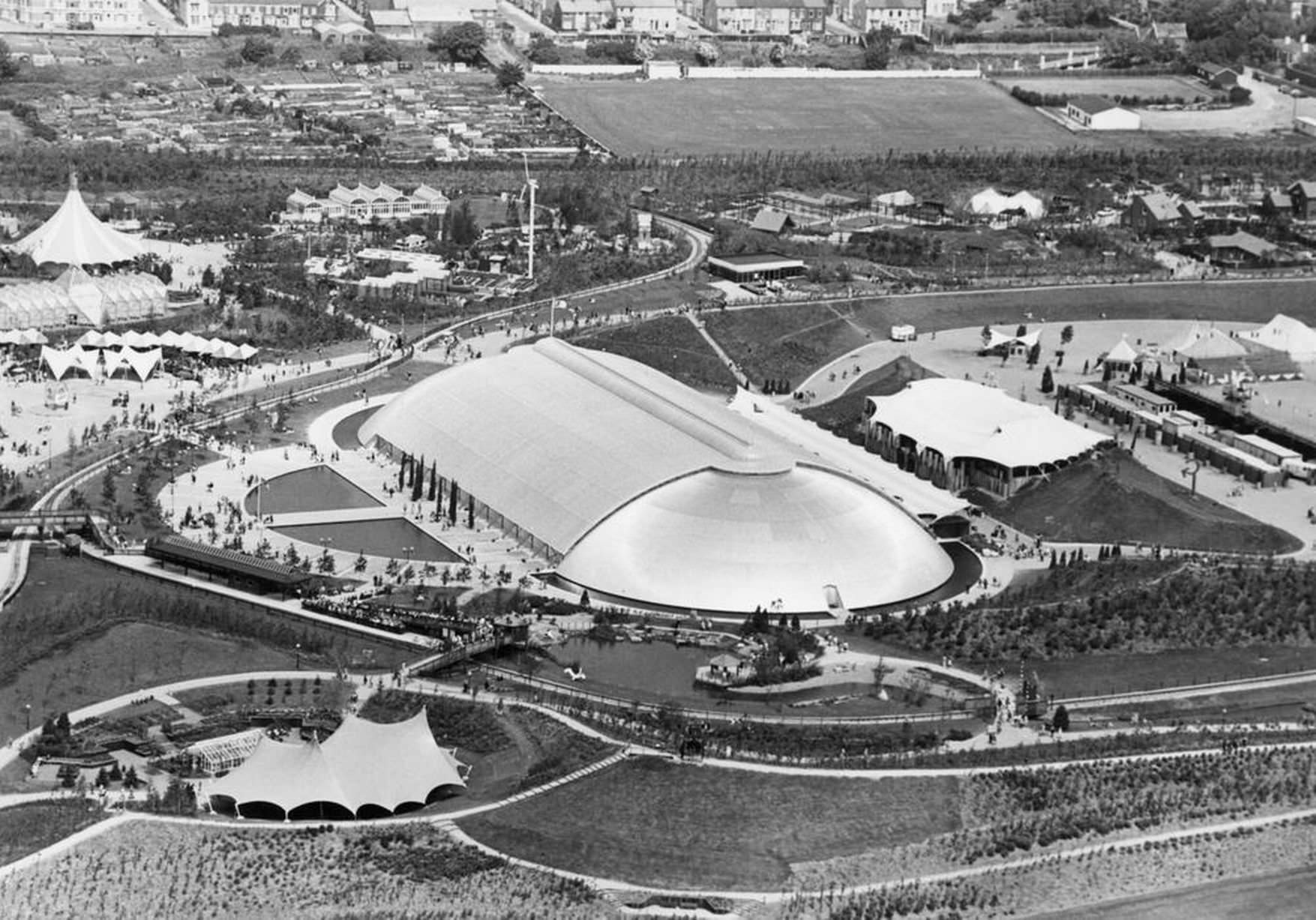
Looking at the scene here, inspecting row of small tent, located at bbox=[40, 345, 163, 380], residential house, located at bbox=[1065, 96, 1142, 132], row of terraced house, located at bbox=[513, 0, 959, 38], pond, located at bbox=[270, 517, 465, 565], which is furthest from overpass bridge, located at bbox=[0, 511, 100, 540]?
row of terraced house, located at bbox=[513, 0, 959, 38]

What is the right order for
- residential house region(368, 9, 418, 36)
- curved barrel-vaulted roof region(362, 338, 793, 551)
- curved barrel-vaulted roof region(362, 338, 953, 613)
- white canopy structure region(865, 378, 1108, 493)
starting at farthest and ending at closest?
1. residential house region(368, 9, 418, 36)
2. white canopy structure region(865, 378, 1108, 493)
3. curved barrel-vaulted roof region(362, 338, 793, 551)
4. curved barrel-vaulted roof region(362, 338, 953, 613)

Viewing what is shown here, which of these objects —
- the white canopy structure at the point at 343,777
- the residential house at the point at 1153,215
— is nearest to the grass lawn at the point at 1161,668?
the white canopy structure at the point at 343,777

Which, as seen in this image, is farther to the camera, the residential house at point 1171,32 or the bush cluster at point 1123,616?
the residential house at point 1171,32

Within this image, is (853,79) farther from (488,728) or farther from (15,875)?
(15,875)

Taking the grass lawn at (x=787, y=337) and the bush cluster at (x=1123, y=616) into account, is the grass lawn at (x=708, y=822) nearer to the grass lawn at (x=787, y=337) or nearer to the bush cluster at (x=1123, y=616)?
the bush cluster at (x=1123, y=616)

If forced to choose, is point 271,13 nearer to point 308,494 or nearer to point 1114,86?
point 1114,86

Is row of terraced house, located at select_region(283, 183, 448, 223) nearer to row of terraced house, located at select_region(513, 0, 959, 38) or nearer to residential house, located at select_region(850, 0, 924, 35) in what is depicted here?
row of terraced house, located at select_region(513, 0, 959, 38)
